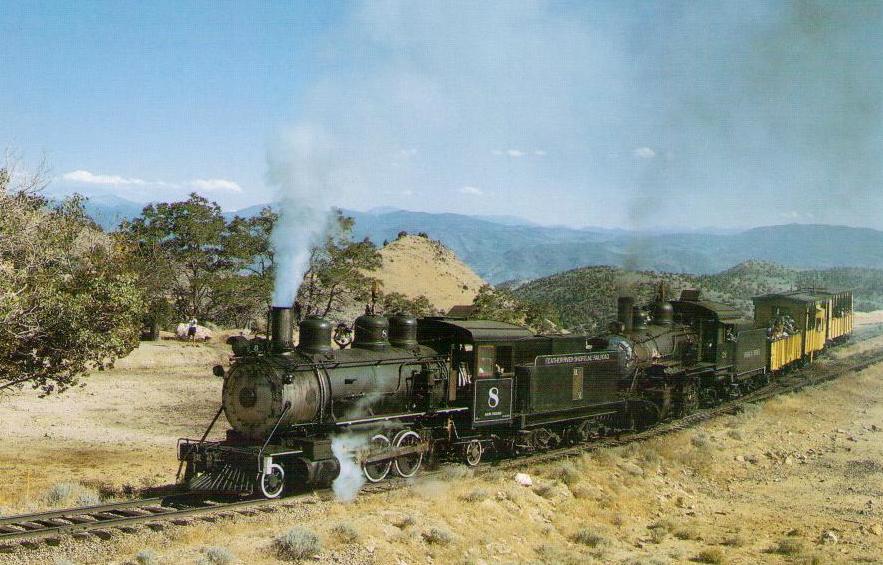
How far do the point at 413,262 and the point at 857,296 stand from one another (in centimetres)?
7621

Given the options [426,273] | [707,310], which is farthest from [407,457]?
[426,273]

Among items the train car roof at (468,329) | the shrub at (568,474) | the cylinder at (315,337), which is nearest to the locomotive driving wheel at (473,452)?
the shrub at (568,474)

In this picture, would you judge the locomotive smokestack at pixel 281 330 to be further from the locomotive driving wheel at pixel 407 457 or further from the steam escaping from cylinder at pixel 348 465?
the locomotive driving wheel at pixel 407 457

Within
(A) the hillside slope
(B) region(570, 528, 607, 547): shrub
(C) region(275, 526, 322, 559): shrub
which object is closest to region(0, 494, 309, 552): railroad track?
(C) region(275, 526, 322, 559): shrub

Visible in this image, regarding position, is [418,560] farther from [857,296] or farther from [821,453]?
[857,296]

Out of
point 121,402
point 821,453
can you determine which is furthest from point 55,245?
point 821,453

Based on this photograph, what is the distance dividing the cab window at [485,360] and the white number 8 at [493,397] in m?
0.37

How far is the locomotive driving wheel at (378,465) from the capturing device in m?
15.0

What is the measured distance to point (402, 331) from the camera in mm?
16547

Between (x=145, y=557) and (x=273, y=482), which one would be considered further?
(x=273, y=482)

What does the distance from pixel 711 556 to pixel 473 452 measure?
5604 mm

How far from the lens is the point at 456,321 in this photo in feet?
57.7

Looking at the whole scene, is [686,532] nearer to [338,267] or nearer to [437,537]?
[437,537]

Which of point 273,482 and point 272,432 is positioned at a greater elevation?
point 272,432
